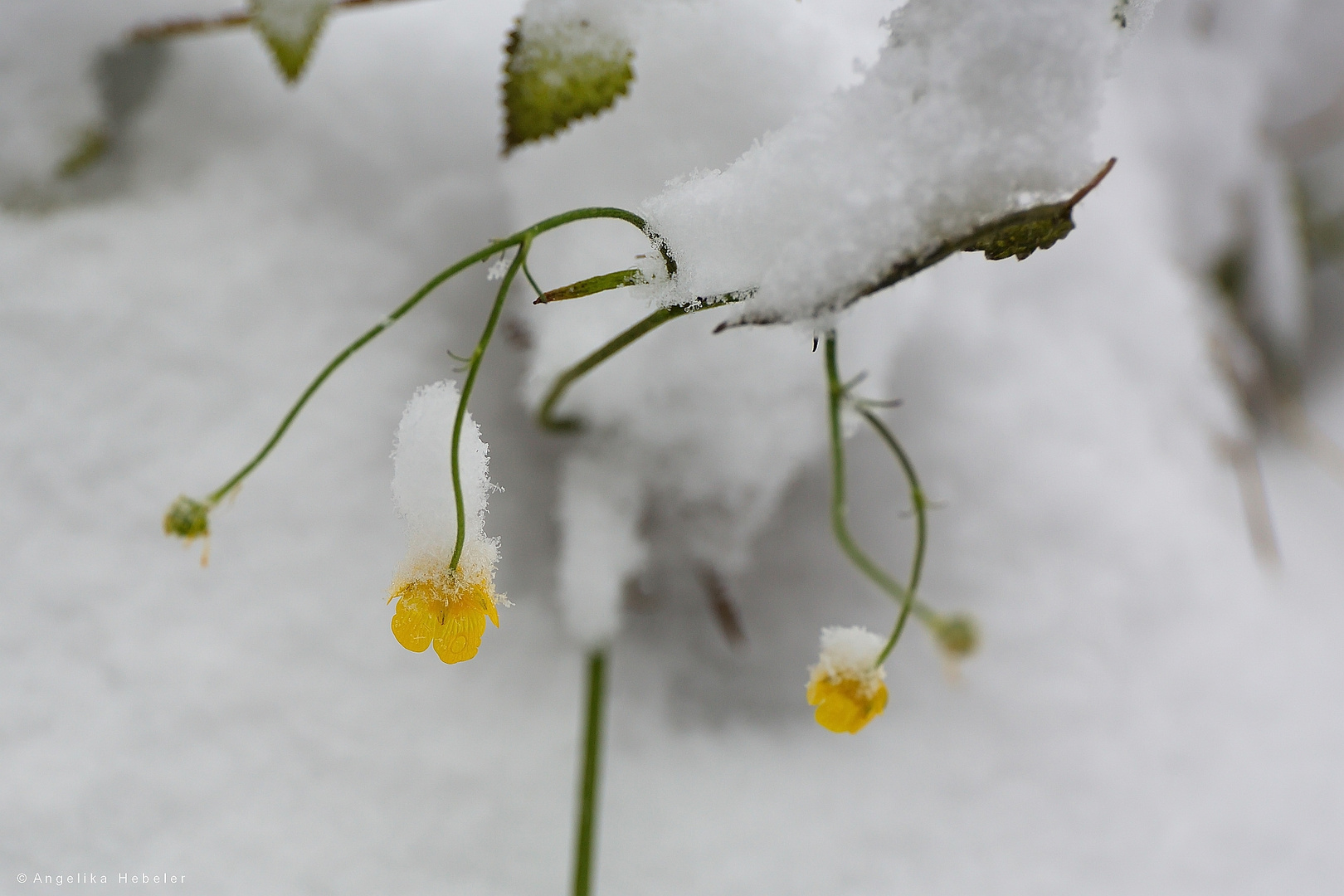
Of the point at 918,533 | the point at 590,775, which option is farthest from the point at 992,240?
the point at 590,775

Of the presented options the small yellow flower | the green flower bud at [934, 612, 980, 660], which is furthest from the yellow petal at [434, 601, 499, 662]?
the green flower bud at [934, 612, 980, 660]

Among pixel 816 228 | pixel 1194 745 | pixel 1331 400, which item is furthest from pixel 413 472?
pixel 1331 400

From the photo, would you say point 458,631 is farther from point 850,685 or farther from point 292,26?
point 292,26

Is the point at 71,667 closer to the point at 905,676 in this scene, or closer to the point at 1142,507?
the point at 905,676

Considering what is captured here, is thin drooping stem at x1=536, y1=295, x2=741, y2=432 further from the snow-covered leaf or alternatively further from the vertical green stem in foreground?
the vertical green stem in foreground

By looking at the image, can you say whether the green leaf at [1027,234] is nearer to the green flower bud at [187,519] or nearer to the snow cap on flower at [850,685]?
the snow cap on flower at [850,685]

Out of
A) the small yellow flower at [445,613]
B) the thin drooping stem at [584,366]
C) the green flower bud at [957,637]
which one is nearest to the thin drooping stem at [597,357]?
the thin drooping stem at [584,366]

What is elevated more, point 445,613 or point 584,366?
point 584,366
